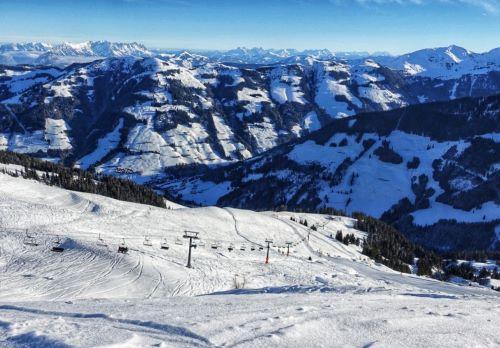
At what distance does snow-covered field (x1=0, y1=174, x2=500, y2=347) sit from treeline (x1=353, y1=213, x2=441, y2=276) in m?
11.9

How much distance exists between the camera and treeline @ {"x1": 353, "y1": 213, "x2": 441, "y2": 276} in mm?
126938

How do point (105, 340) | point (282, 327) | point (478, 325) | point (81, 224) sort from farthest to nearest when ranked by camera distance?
point (81, 224)
point (478, 325)
point (282, 327)
point (105, 340)

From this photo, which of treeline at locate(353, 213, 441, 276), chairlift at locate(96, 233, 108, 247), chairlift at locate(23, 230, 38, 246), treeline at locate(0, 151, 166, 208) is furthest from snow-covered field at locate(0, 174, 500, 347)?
treeline at locate(0, 151, 166, 208)

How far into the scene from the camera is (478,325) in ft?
59.7

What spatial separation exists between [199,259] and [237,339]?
2059 inches

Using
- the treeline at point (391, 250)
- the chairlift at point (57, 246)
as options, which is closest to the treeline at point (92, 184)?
the treeline at point (391, 250)

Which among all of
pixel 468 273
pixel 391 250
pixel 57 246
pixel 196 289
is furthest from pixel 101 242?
pixel 391 250

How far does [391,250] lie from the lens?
148625 mm

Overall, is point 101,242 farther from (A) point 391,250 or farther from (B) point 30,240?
(A) point 391,250

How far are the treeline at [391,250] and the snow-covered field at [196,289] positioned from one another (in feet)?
39.0

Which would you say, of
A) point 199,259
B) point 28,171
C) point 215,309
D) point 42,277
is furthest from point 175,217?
point 28,171

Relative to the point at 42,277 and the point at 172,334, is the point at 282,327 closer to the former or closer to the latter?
the point at 172,334

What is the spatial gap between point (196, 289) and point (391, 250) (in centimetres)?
11305

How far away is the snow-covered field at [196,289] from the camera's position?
15461mm
